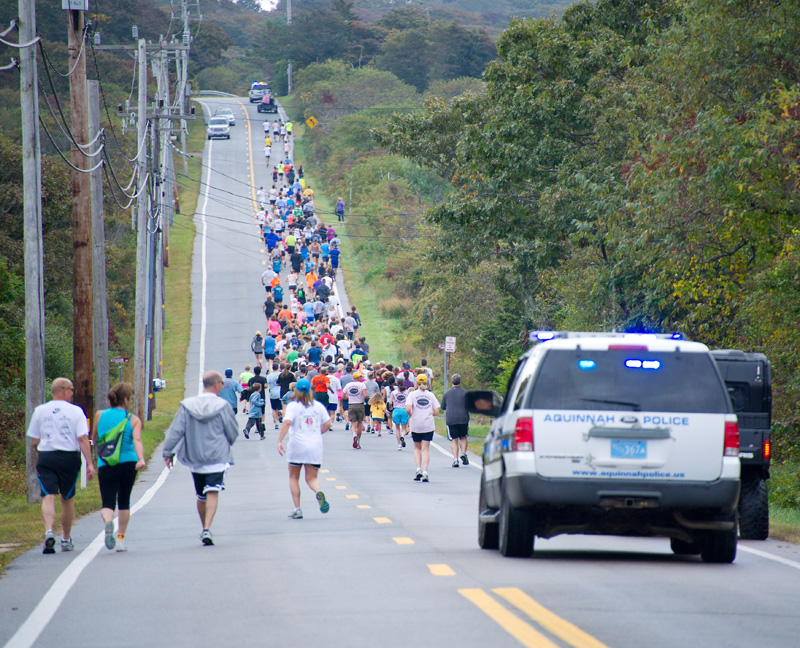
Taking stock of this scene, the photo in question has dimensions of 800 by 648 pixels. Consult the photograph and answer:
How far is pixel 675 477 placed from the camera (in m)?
10.2

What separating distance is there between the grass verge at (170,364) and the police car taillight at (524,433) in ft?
14.8

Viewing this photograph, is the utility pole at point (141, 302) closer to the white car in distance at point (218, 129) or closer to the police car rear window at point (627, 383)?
the police car rear window at point (627, 383)

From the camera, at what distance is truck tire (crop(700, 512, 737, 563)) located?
35.6ft

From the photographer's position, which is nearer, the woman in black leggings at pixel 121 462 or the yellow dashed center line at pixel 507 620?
the yellow dashed center line at pixel 507 620

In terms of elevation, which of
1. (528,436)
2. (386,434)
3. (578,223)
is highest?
(578,223)

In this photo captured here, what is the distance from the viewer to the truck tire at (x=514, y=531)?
10.7 metres

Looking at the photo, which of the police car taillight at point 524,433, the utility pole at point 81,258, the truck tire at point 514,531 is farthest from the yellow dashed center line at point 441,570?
the utility pole at point 81,258

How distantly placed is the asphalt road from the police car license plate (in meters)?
0.92

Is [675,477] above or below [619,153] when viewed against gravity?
below

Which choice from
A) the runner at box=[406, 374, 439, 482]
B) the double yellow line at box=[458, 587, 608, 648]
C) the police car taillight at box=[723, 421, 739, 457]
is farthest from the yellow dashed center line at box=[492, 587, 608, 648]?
the runner at box=[406, 374, 439, 482]

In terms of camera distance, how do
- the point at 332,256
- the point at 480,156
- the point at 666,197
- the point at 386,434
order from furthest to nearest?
the point at 332,256 → the point at 386,434 → the point at 480,156 → the point at 666,197

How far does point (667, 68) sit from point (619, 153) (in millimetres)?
6813

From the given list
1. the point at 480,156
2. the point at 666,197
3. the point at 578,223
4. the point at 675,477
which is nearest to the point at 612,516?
the point at 675,477

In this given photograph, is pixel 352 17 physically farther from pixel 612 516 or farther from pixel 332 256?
pixel 612 516
